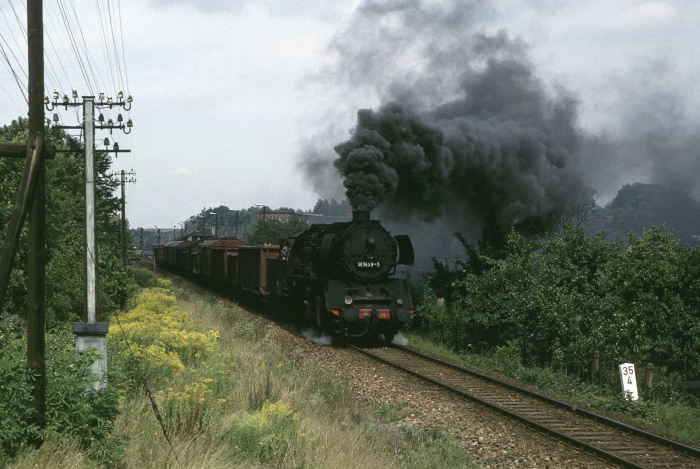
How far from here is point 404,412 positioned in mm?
11625

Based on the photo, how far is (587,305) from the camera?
19.6 m

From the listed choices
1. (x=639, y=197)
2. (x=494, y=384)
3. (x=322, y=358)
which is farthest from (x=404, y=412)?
(x=639, y=197)

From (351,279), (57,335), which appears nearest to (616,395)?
(351,279)

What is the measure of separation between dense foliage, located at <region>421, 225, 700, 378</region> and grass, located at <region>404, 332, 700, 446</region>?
0.93 meters

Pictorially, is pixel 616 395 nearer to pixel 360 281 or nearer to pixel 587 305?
pixel 587 305

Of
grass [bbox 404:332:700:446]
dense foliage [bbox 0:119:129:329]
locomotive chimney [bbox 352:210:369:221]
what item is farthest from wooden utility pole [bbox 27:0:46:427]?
locomotive chimney [bbox 352:210:369:221]

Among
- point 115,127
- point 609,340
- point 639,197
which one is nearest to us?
point 609,340

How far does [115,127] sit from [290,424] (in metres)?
17.3

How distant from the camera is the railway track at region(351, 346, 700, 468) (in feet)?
30.9

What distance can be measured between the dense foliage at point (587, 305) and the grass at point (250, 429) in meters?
9.06

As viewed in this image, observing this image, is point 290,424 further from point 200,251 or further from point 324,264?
point 200,251

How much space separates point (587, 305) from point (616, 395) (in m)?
5.40

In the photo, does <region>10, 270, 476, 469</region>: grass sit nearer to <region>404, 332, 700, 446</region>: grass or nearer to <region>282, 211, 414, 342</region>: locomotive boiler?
<region>404, 332, 700, 446</region>: grass

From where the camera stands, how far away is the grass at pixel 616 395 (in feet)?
41.5
